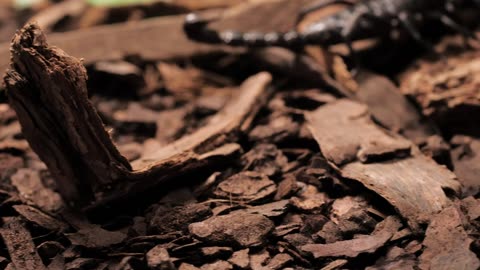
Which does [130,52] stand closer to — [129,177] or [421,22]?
[129,177]

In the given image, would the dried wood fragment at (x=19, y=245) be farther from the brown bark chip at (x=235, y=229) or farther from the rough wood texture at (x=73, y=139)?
the brown bark chip at (x=235, y=229)

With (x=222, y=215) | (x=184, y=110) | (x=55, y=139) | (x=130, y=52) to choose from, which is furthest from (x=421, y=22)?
(x=55, y=139)

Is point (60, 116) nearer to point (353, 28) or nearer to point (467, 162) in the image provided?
point (467, 162)

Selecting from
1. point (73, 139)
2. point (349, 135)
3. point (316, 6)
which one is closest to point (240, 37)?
point (316, 6)

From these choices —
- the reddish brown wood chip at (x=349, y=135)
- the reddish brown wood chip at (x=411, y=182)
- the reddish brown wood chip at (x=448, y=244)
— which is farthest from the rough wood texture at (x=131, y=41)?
the reddish brown wood chip at (x=448, y=244)

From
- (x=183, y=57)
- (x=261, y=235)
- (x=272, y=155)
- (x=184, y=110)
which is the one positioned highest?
(x=183, y=57)

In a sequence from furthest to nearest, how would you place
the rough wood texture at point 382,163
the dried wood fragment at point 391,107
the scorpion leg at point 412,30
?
1. the scorpion leg at point 412,30
2. the dried wood fragment at point 391,107
3. the rough wood texture at point 382,163
